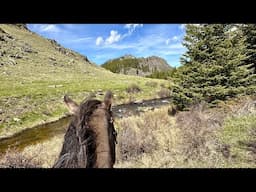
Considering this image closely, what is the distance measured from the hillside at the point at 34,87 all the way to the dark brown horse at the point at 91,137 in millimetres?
1232

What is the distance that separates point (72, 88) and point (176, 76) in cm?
1091

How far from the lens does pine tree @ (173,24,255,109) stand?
10.6m

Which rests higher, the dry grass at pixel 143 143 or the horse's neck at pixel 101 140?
the horse's neck at pixel 101 140

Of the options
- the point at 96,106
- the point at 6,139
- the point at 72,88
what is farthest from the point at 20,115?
the point at 96,106

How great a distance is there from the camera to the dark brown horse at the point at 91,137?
1230mm

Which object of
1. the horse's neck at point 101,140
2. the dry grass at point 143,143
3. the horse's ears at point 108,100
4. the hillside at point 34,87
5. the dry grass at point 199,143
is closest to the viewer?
the horse's neck at point 101,140

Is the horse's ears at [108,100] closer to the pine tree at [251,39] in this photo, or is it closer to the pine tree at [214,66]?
the pine tree at [214,66]

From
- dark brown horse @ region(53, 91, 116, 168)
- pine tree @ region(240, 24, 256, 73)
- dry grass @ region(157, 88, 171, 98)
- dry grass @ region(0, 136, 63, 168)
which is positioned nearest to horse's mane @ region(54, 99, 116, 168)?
dark brown horse @ region(53, 91, 116, 168)

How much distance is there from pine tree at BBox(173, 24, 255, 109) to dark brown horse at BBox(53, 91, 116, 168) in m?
9.50

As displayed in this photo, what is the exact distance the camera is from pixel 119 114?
515 inches

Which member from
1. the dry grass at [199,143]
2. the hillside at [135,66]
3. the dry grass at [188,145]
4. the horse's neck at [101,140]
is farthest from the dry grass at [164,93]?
the hillside at [135,66]

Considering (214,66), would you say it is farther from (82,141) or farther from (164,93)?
(164,93)
